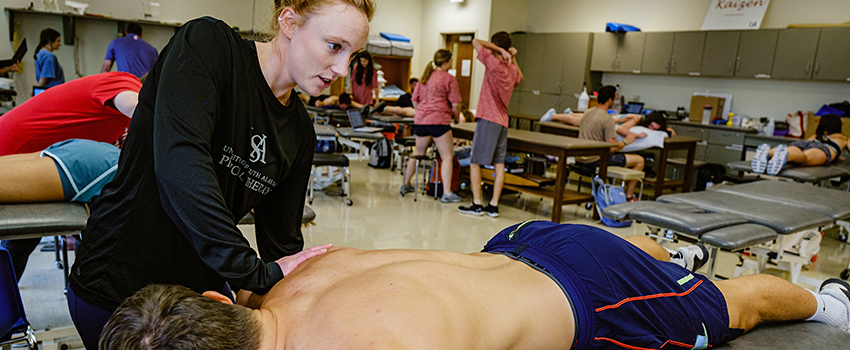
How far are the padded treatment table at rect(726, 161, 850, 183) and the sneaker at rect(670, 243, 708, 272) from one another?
265 centimetres

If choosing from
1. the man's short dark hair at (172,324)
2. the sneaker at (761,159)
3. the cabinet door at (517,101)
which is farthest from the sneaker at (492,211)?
the cabinet door at (517,101)

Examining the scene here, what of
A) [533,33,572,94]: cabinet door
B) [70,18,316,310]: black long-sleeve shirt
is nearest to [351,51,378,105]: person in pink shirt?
[533,33,572,94]: cabinet door

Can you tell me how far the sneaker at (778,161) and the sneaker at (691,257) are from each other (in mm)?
2659

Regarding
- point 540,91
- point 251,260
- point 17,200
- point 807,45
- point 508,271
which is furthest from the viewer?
point 540,91

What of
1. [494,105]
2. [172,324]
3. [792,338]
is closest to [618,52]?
[494,105]

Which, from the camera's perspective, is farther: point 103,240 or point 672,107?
point 672,107

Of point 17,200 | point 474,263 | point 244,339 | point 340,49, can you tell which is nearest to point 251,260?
point 244,339

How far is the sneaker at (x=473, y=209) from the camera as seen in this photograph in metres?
5.00

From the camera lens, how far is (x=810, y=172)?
14.9 ft

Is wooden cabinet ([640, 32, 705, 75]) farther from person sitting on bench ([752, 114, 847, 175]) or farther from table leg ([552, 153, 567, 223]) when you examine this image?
table leg ([552, 153, 567, 223])

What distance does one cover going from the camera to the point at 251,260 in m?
1.00

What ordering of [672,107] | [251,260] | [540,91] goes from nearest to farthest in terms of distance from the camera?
[251,260] < [672,107] < [540,91]

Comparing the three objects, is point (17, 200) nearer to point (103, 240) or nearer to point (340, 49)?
point (103, 240)

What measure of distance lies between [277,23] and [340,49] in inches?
6.8
